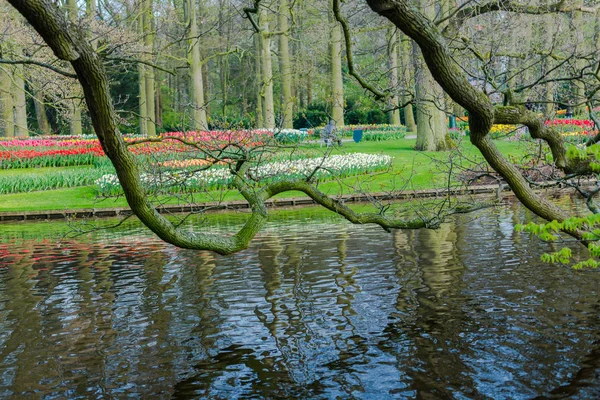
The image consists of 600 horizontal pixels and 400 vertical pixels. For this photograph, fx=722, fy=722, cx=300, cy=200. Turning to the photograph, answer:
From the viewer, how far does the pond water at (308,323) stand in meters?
6.01

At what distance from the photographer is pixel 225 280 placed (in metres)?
9.78

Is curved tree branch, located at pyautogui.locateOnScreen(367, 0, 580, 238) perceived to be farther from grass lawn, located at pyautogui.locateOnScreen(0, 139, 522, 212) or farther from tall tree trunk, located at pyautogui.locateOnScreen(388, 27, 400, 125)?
grass lawn, located at pyautogui.locateOnScreen(0, 139, 522, 212)

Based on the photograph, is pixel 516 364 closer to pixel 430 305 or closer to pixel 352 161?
pixel 430 305

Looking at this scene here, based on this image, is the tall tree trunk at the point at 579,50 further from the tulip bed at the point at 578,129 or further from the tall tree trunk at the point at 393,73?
the tall tree trunk at the point at 393,73

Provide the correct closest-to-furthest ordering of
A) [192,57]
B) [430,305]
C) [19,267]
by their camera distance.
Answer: [430,305]
[19,267]
[192,57]

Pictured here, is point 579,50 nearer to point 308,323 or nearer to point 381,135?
point 381,135

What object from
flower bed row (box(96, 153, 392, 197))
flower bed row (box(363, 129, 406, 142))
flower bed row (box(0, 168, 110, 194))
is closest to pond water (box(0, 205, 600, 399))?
flower bed row (box(96, 153, 392, 197))

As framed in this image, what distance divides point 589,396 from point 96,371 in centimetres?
414

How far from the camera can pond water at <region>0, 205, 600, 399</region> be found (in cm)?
601

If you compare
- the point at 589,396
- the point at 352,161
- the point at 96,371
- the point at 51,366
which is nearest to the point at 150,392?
the point at 96,371

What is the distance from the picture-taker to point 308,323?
7.58 meters

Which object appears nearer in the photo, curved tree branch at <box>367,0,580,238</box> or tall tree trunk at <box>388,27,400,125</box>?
curved tree branch at <box>367,0,580,238</box>

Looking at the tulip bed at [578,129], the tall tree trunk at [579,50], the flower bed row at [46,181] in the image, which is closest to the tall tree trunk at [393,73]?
the tall tree trunk at [579,50]

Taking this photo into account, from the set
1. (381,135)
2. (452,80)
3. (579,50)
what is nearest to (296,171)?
(579,50)
